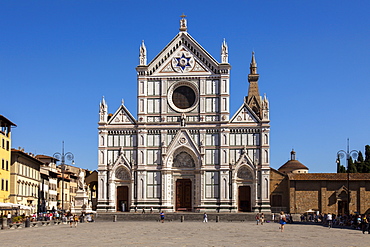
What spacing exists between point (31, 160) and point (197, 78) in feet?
69.5

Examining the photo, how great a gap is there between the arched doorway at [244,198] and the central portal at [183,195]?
5.39 meters

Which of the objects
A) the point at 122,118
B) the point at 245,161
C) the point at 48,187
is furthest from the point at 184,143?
the point at 48,187

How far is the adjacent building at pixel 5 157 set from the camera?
192ft

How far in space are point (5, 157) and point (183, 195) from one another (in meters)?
19.1

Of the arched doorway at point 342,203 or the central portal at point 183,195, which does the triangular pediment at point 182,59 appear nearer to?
the central portal at point 183,195

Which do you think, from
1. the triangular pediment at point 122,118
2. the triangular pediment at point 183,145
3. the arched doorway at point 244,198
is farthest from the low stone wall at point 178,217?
the triangular pediment at point 122,118

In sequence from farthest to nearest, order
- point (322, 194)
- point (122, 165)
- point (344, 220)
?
1. point (322, 194)
2. point (122, 165)
3. point (344, 220)

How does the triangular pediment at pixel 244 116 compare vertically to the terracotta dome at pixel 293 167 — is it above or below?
above

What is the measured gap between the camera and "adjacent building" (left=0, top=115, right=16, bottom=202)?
5866 centimetres

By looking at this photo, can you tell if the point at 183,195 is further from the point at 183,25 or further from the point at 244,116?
the point at 183,25

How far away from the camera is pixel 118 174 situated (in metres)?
66.5

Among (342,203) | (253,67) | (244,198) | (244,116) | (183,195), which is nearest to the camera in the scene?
(244,198)

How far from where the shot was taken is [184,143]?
65.8 m

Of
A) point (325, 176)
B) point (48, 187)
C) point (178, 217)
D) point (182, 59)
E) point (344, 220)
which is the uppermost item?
point (182, 59)
